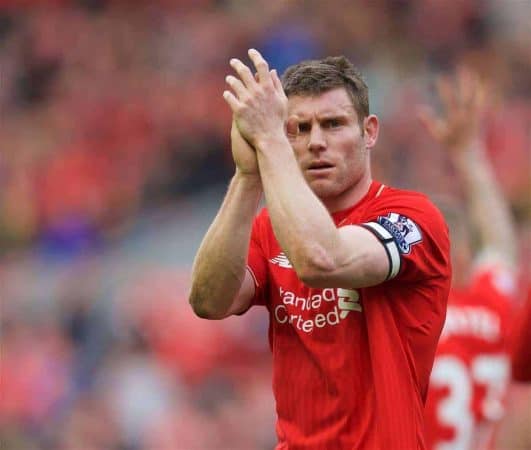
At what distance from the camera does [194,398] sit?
8891mm

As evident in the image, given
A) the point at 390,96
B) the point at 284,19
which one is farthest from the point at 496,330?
the point at 284,19

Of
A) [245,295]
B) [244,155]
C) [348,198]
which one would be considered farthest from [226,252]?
[348,198]

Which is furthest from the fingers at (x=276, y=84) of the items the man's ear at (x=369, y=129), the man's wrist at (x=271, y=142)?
the man's ear at (x=369, y=129)

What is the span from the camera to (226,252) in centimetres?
372

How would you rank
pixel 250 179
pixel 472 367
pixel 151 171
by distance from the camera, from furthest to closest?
1. pixel 151 171
2. pixel 472 367
3. pixel 250 179

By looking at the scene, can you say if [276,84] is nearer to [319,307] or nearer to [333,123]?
[333,123]

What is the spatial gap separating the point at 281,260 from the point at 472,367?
1788 millimetres

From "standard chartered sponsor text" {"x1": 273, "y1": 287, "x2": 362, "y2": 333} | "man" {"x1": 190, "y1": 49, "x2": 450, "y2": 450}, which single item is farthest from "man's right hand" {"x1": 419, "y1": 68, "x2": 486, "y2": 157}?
"standard chartered sponsor text" {"x1": 273, "y1": 287, "x2": 362, "y2": 333}

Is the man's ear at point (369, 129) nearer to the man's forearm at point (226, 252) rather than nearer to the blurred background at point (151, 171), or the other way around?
the man's forearm at point (226, 252)

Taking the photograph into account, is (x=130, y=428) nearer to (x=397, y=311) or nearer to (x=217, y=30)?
(x=217, y=30)

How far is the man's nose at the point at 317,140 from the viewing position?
3729mm

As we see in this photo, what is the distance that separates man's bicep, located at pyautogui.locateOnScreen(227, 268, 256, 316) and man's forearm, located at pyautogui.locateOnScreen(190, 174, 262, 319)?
3 centimetres

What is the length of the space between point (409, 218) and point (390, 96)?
7.24 metres

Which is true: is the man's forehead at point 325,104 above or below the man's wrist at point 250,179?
above
